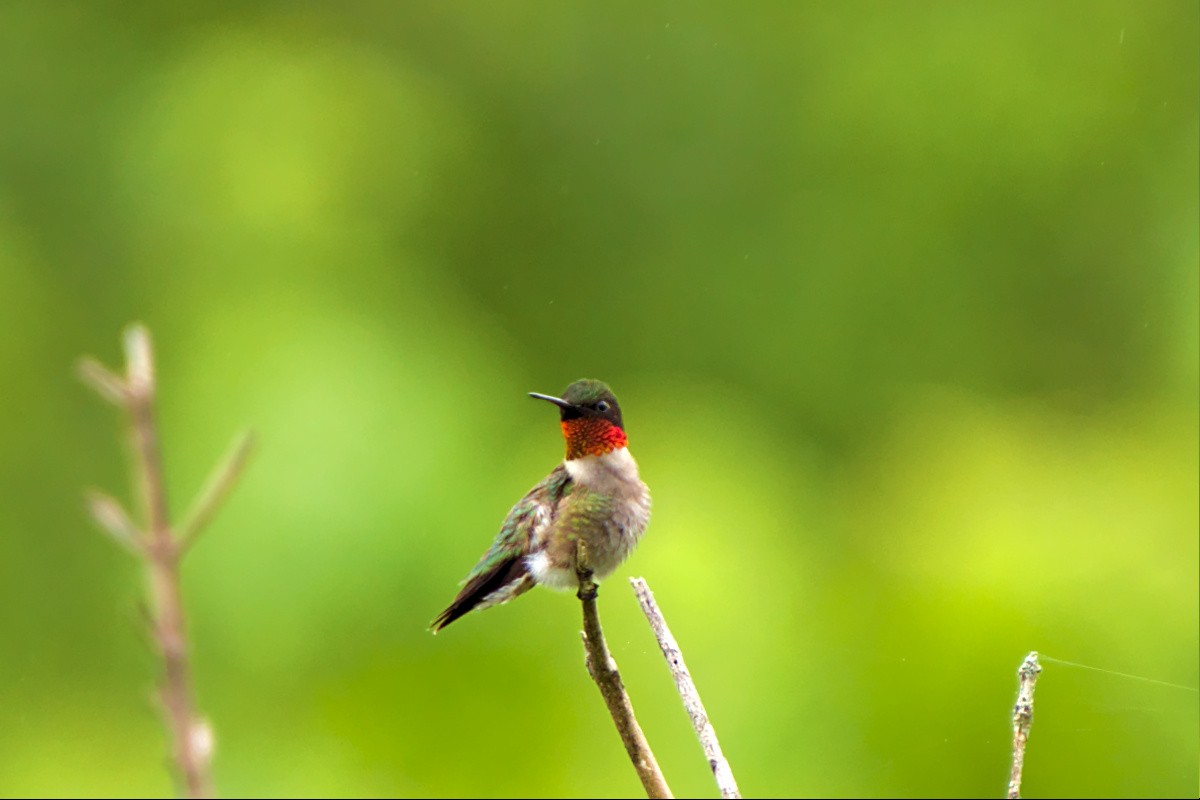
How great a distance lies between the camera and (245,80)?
170 inches

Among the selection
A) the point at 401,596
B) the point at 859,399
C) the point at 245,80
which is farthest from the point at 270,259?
the point at 859,399

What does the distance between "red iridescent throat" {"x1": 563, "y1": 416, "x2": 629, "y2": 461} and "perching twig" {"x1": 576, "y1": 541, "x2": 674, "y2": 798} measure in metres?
0.18

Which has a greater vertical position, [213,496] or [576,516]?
[576,516]

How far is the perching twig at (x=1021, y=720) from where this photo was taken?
0.52m

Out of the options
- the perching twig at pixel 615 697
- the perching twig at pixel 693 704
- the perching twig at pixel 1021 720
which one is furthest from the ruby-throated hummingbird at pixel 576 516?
the perching twig at pixel 1021 720

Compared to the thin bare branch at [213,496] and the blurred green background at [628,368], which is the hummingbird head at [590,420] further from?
the blurred green background at [628,368]

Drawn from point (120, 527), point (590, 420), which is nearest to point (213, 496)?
point (120, 527)

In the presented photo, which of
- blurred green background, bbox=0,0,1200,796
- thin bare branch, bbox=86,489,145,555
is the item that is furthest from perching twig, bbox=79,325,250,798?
blurred green background, bbox=0,0,1200,796

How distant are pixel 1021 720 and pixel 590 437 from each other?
547 millimetres

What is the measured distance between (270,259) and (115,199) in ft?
2.44

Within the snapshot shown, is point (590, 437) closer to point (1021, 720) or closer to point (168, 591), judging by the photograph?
point (1021, 720)

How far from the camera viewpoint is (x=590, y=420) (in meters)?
1.04

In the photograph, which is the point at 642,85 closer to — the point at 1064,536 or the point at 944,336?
the point at 944,336

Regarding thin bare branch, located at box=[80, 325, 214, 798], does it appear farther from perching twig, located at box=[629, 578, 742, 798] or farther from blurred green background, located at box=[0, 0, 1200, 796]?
blurred green background, located at box=[0, 0, 1200, 796]
